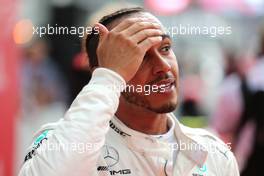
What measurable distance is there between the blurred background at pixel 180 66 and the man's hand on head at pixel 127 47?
3.07 ft

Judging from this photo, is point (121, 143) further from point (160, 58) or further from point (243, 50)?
point (243, 50)

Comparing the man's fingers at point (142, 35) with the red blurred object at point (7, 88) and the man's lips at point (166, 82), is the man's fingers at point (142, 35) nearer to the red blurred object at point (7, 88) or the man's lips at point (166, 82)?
the man's lips at point (166, 82)

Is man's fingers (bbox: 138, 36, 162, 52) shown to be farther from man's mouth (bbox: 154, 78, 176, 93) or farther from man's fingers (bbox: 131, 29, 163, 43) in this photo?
man's mouth (bbox: 154, 78, 176, 93)

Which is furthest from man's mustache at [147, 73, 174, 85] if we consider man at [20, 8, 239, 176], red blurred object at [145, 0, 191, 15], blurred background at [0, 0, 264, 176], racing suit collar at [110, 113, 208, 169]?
red blurred object at [145, 0, 191, 15]

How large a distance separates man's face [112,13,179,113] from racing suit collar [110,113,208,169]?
0.08 m

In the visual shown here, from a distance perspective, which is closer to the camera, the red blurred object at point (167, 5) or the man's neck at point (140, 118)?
the man's neck at point (140, 118)

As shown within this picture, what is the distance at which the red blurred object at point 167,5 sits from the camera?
5.09m

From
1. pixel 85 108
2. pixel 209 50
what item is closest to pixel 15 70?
pixel 85 108

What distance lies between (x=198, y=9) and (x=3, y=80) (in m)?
3.34

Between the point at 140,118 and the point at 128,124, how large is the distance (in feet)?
0.13

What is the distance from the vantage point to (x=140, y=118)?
5.64 feet

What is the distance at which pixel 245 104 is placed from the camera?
3.64 metres

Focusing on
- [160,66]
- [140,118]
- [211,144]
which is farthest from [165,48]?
[211,144]

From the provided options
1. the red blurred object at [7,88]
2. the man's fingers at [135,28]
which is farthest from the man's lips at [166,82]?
the red blurred object at [7,88]
